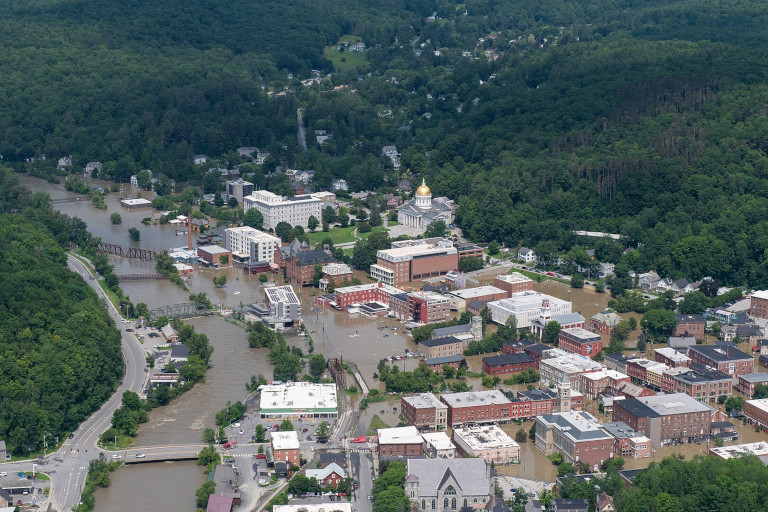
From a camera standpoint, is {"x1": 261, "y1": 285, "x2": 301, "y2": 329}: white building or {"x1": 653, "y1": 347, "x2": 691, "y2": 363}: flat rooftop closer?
{"x1": 653, "y1": 347, "x2": 691, "y2": 363}: flat rooftop

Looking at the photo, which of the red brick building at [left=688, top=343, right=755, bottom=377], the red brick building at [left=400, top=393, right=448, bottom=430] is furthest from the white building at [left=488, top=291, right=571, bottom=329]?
the red brick building at [left=400, top=393, right=448, bottom=430]

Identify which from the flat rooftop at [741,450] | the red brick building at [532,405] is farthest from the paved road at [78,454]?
the flat rooftop at [741,450]

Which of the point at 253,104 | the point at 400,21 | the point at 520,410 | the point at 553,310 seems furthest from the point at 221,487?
the point at 400,21

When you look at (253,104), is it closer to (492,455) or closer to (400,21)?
(400,21)

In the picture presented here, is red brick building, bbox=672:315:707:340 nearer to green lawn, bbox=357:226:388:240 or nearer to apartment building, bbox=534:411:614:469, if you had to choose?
apartment building, bbox=534:411:614:469

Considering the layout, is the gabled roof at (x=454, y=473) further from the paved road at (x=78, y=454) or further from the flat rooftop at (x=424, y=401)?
the paved road at (x=78, y=454)
